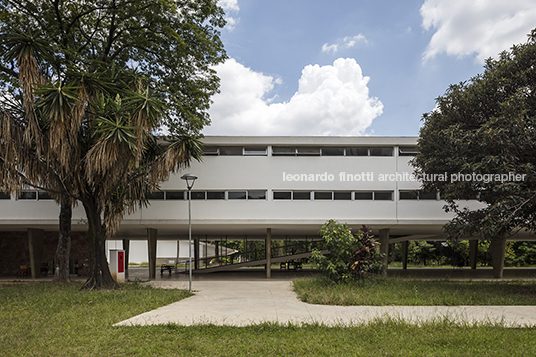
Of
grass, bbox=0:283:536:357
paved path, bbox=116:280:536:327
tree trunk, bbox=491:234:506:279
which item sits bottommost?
tree trunk, bbox=491:234:506:279

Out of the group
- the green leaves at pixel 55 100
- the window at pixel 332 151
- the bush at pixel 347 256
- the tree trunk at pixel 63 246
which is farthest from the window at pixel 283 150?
the green leaves at pixel 55 100

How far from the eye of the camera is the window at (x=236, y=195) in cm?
1991

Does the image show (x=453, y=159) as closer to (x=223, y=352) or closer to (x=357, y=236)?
(x=357, y=236)

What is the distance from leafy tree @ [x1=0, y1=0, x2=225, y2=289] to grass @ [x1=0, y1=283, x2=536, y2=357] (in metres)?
6.06

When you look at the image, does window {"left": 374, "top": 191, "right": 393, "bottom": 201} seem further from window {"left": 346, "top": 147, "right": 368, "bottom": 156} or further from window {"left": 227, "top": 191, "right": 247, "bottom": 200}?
window {"left": 227, "top": 191, "right": 247, "bottom": 200}

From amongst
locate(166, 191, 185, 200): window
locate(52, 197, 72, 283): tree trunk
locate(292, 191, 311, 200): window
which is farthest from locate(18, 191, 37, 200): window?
locate(292, 191, 311, 200): window

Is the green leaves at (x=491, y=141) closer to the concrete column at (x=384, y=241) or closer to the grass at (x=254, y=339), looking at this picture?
the grass at (x=254, y=339)

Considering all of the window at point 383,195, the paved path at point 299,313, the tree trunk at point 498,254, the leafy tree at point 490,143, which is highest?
the leafy tree at point 490,143

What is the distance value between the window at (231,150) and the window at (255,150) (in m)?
0.32

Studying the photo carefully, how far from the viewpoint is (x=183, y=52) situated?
1645 centimetres

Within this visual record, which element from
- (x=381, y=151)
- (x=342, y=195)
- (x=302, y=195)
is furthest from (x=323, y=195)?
(x=381, y=151)

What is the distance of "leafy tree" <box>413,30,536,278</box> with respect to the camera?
1181 cm

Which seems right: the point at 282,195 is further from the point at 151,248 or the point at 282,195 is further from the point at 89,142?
the point at 89,142

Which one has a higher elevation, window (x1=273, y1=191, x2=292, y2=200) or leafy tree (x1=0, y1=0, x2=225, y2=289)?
leafy tree (x1=0, y1=0, x2=225, y2=289)
